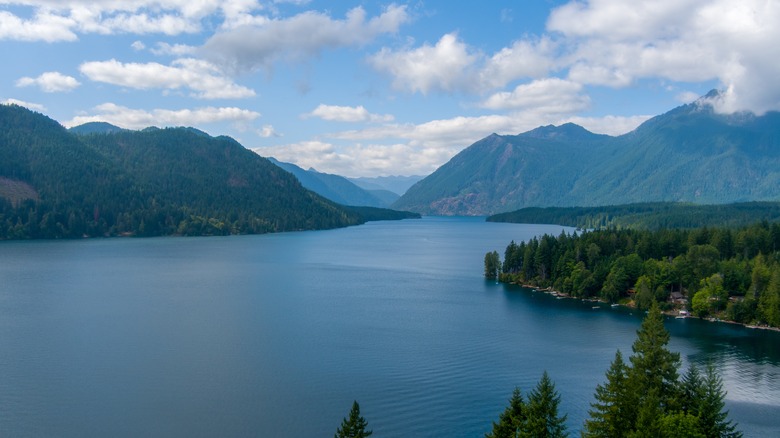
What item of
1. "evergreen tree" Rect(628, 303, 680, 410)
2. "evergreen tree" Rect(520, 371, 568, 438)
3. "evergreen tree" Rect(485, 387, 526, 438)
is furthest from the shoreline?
"evergreen tree" Rect(485, 387, 526, 438)

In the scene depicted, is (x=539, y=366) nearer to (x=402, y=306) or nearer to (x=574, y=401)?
(x=574, y=401)

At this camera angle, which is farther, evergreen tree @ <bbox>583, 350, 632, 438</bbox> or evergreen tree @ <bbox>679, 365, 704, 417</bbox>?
evergreen tree @ <bbox>679, 365, 704, 417</bbox>

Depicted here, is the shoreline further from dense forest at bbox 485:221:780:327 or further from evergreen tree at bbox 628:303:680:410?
evergreen tree at bbox 628:303:680:410

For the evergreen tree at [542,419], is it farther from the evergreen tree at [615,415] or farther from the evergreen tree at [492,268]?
the evergreen tree at [492,268]

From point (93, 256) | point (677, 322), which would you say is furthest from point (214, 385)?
point (93, 256)

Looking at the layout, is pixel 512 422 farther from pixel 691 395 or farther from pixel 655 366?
pixel 691 395

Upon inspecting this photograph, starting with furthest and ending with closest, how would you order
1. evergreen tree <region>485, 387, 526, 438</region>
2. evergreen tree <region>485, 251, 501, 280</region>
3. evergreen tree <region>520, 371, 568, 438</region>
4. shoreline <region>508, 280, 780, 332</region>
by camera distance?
evergreen tree <region>485, 251, 501, 280</region> → shoreline <region>508, 280, 780, 332</region> → evergreen tree <region>485, 387, 526, 438</region> → evergreen tree <region>520, 371, 568, 438</region>
